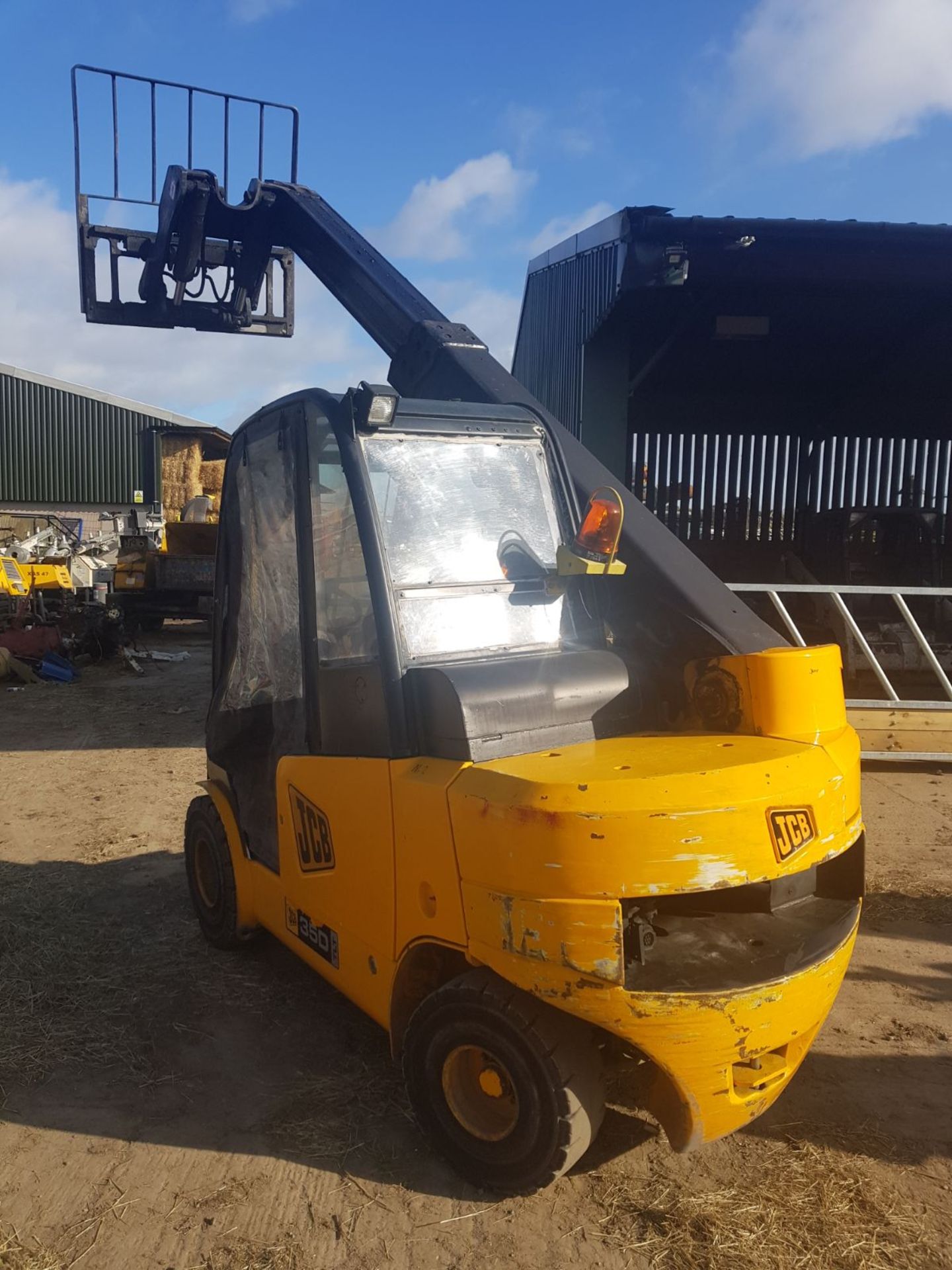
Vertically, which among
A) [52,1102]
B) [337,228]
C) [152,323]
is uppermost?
[337,228]

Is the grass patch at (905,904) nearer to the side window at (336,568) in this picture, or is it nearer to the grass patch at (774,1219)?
the grass patch at (774,1219)

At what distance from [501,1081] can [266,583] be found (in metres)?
2.14

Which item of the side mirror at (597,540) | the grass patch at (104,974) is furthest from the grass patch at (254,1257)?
the side mirror at (597,540)

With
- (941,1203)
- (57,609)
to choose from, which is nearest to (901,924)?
(941,1203)

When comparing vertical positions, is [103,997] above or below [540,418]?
below

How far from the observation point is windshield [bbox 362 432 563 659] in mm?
3221

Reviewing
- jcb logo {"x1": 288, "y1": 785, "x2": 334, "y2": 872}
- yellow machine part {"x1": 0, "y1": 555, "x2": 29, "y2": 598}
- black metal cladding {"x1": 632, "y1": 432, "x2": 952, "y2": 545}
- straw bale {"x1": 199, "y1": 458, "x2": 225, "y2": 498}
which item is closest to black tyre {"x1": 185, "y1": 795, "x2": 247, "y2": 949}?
jcb logo {"x1": 288, "y1": 785, "x2": 334, "y2": 872}

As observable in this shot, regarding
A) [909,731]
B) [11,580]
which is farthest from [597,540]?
[11,580]

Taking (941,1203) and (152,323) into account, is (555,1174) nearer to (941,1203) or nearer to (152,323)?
(941,1203)

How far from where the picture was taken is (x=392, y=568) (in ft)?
10.5

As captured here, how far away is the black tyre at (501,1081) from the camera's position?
262 centimetres

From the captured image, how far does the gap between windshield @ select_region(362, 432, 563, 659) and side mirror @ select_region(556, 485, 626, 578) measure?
23cm

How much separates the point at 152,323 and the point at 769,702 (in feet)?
18.7

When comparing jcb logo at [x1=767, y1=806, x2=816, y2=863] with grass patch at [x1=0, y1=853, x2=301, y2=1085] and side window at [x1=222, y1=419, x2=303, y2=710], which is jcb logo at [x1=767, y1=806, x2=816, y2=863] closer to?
side window at [x1=222, y1=419, x2=303, y2=710]
